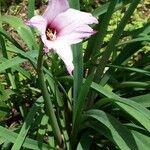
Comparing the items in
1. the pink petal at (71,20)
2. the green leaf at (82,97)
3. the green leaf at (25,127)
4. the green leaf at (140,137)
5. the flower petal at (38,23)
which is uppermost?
the flower petal at (38,23)

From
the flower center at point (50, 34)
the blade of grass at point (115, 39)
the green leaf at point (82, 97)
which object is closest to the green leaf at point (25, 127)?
the green leaf at point (82, 97)

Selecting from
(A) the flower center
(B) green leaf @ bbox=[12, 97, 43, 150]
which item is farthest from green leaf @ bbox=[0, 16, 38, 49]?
(A) the flower center

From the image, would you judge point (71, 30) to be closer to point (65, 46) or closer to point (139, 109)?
point (65, 46)

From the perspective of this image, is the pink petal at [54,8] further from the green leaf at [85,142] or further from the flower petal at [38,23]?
the green leaf at [85,142]

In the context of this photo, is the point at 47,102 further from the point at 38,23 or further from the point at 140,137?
the point at 38,23

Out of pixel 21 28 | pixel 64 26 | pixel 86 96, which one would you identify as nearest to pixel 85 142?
pixel 86 96

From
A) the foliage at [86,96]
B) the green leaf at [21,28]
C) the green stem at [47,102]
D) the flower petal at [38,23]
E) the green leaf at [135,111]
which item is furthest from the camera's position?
the green leaf at [21,28]
